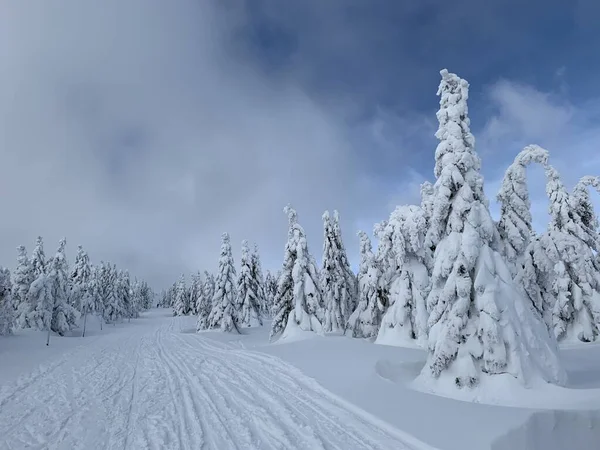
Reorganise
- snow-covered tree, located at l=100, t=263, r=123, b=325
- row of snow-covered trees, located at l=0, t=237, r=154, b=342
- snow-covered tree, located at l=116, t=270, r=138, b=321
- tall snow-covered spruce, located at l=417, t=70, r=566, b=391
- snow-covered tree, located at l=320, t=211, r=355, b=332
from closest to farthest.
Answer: tall snow-covered spruce, located at l=417, t=70, r=566, b=391
snow-covered tree, located at l=320, t=211, r=355, b=332
row of snow-covered trees, located at l=0, t=237, r=154, b=342
snow-covered tree, located at l=100, t=263, r=123, b=325
snow-covered tree, located at l=116, t=270, r=138, b=321

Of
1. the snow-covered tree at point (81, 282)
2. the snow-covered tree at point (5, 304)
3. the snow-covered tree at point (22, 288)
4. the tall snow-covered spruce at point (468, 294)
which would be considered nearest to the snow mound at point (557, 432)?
the tall snow-covered spruce at point (468, 294)

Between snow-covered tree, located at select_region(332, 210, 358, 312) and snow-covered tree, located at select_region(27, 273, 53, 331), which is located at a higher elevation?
snow-covered tree, located at select_region(332, 210, 358, 312)

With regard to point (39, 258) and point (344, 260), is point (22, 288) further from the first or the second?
point (344, 260)

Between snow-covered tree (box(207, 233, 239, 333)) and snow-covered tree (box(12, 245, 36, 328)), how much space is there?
23.9 m

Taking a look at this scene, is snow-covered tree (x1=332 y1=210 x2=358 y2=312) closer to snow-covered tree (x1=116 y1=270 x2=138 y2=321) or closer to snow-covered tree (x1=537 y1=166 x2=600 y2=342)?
snow-covered tree (x1=537 y1=166 x2=600 y2=342)

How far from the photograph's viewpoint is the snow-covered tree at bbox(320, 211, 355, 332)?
113 ft

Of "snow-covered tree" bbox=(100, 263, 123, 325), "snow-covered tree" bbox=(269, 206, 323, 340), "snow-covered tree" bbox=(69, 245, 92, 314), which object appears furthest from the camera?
"snow-covered tree" bbox=(100, 263, 123, 325)

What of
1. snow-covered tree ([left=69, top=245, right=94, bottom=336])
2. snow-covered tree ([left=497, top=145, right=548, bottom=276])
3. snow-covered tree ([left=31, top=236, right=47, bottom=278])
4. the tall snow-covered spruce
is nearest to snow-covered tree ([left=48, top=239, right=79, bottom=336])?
snow-covered tree ([left=31, top=236, right=47, bottom=278])

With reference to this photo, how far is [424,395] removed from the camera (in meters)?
10.5

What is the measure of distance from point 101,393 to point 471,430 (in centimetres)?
1123

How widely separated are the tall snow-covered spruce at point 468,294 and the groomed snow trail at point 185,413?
4.30 metres

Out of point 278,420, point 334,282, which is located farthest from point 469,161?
point 334,282

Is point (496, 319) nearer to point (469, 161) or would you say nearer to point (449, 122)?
point (469, 161)

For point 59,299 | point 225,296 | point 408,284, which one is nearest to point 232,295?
point 225,296
